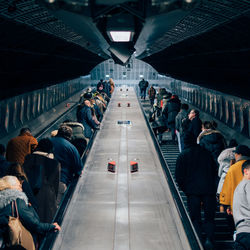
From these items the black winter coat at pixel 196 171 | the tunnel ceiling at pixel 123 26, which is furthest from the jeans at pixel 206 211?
the tunnel ceiling at pixel 123 26

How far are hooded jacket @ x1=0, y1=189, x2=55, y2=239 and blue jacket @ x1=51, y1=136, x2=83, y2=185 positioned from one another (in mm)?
1661

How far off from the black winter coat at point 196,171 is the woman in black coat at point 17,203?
7.76 ft

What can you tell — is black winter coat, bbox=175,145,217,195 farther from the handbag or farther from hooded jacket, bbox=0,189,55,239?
the handbag

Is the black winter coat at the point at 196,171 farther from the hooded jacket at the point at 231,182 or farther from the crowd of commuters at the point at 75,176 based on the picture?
the hooded jacket at the point at 231,182

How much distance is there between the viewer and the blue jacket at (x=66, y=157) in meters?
5.18

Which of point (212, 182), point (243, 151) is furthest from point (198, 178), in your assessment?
point (243, 151)

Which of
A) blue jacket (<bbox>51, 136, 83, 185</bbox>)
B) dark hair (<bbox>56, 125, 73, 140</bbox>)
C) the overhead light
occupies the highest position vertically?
the overhead light

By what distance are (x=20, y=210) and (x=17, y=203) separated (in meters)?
0.08

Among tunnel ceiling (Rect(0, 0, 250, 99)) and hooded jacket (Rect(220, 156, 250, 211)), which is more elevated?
tunnel ceiling (Rect(0, 0, 250, 99))

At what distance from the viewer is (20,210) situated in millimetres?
3402

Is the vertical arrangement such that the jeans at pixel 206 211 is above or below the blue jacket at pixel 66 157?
below

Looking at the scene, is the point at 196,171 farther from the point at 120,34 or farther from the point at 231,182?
the point at 120,34

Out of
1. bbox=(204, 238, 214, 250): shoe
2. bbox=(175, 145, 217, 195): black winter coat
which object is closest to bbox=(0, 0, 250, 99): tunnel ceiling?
bbox=(175, 145, 217, 195): black winter coat

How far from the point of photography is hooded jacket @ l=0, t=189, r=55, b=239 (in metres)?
3.32
